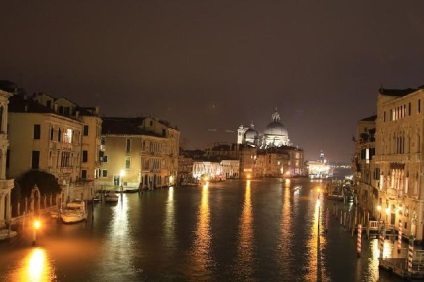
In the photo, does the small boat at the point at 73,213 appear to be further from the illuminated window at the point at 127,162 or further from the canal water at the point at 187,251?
the illuminated window at the point at 127,162

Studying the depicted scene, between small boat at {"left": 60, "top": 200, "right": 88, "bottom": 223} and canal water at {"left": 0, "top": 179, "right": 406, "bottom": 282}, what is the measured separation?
527mm

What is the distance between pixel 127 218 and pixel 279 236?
10.8 meters

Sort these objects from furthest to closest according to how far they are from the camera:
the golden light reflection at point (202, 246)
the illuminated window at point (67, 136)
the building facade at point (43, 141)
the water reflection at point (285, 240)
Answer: the illuminated window at point (67, 136) → the building facade at point (43, 141) → the water reflection at point (285, 240) → the golden light reflection at point (202, 246)

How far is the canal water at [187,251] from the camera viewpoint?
21.0 metres

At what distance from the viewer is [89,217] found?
119 ft

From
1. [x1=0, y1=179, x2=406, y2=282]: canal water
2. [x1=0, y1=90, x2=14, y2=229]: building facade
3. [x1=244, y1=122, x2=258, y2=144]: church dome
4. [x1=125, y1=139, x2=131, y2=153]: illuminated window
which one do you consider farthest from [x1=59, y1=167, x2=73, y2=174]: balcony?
[x1=244, y1=122, x2=258, y2=144]: church dome

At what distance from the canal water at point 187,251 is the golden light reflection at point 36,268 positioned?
0.03 meters

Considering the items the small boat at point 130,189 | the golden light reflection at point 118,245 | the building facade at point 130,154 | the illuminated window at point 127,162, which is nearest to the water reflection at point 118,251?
the golden light reflection at point 118,245

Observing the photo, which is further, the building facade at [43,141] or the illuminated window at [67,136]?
the illuminated window at [67,136]

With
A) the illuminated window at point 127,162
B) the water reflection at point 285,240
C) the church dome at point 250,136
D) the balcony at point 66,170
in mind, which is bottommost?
the water reflection at point 285,240

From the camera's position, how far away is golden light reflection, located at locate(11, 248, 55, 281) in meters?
19.6

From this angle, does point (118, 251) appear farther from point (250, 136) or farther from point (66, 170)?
point (250, 136)

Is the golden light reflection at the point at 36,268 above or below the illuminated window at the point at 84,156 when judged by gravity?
below

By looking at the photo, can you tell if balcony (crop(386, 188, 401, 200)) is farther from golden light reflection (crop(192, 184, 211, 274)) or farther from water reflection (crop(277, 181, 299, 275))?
golden light reflection (crop(192, 184, 211, 274))
